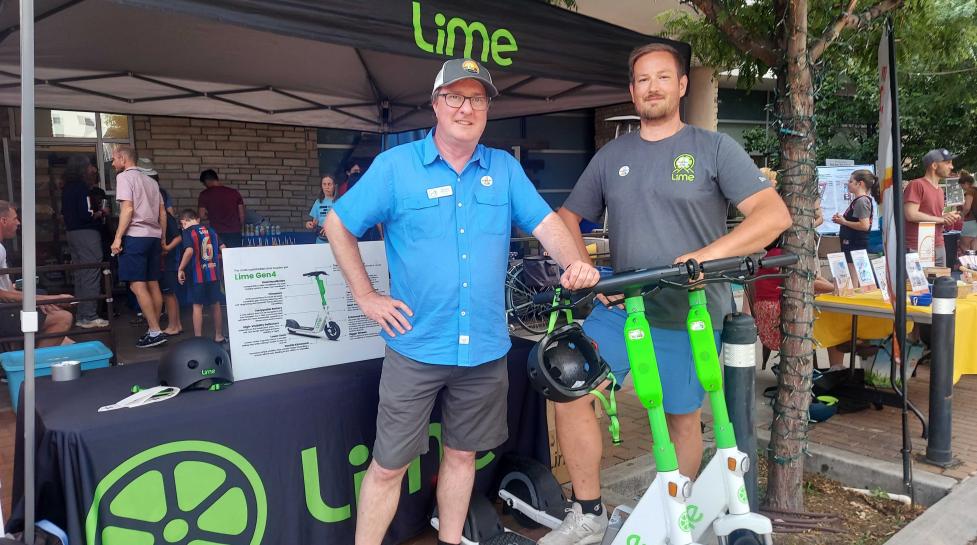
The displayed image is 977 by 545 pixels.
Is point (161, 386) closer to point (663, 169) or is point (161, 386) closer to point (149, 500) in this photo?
point (149, 500)

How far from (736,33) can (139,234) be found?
18.9 feet

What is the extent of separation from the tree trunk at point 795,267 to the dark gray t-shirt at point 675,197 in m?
0.54

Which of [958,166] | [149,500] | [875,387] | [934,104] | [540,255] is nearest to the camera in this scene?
[149,500]

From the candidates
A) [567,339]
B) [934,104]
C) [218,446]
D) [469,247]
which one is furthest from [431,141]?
Answer: [934,104]

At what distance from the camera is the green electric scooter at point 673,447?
1943mm

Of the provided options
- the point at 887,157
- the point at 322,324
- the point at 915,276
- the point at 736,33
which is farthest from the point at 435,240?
the point at 915,276

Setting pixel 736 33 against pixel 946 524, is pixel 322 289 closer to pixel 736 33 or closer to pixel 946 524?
pixel 736 33

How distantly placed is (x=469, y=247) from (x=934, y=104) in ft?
39.2

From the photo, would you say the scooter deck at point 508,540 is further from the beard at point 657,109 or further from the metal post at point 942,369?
the metal post at point 942,369

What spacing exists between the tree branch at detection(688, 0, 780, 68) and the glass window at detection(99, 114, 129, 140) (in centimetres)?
803

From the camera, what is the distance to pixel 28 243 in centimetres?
192

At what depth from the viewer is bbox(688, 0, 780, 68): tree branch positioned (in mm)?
3123

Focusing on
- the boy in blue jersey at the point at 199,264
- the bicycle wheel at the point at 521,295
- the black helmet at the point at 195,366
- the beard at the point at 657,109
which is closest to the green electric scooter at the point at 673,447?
the beard at the point at 657,109

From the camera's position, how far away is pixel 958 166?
1291 cm
